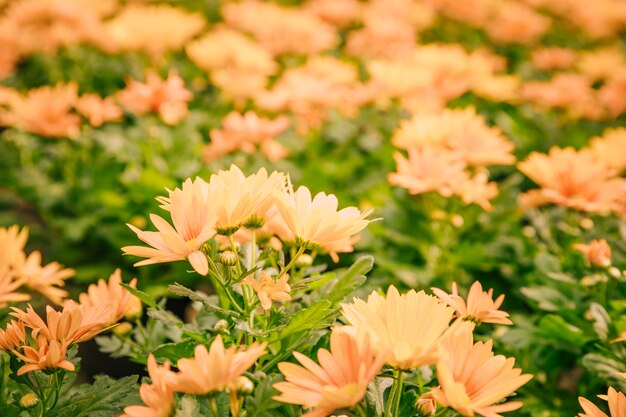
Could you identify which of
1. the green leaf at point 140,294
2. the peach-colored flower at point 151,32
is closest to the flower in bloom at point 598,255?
the green leaf at point 140,294

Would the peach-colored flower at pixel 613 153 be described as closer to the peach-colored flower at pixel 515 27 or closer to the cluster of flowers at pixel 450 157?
the cluster of flowers at pixel 450 157

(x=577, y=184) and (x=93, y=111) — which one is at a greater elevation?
(x=577, y=184)

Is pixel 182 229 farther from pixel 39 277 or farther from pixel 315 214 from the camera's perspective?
pixel 39 277

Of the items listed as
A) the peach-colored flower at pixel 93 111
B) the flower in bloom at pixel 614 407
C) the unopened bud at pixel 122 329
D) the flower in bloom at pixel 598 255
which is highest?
the flower in bloom at pixel 614 407

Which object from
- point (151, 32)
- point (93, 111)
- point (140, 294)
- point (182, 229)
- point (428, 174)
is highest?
point (182, 229)

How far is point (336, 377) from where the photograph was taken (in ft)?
2.72

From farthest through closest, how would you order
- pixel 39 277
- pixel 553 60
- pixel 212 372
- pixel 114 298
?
pixel 553 60
pixel 39 277
pixel 114 298
pixel 212 372

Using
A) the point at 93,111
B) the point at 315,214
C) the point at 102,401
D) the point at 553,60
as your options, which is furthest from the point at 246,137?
the point at 553,60

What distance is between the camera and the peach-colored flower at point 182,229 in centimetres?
90

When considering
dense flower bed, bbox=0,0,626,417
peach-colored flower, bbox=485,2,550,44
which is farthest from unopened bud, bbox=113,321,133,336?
peach-colored flower, bbox=485,2,550,44

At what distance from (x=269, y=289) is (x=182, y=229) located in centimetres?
18

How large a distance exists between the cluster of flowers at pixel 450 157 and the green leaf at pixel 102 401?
0.97 meters

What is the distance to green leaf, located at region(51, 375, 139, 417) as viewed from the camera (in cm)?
98

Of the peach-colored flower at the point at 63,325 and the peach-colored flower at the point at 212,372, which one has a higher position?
the peach-colored flower at the point at 212,372
